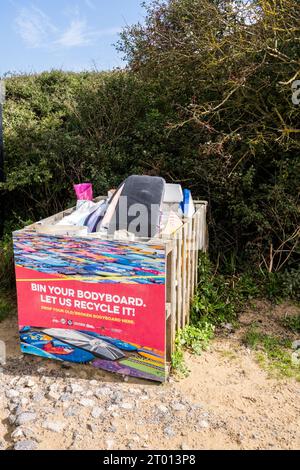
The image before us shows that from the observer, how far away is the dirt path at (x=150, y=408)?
236 centimetres

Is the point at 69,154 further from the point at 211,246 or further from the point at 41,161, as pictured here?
the point at 211,246

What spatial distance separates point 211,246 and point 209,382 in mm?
2158

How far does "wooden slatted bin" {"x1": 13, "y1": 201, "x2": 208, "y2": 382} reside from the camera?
9.18 ft

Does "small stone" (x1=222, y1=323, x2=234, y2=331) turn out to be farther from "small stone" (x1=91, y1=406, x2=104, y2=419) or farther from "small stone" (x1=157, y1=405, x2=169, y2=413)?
"small stone" (x1=91, y1=406, x2=104, y2=419)

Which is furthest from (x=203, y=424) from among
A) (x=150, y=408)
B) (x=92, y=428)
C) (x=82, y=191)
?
(x=82, y=191)

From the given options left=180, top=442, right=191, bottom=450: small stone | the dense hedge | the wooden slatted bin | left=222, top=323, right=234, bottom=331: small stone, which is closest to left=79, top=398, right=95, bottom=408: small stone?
the wooden slatted bin

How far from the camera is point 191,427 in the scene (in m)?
2.46

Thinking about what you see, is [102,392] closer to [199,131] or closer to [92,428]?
[92,428]

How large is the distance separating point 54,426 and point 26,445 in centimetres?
21

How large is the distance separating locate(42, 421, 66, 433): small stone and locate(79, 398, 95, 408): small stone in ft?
0.72

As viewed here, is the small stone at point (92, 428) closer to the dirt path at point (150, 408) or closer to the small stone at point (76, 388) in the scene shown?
the dirt path at point (150, 408)

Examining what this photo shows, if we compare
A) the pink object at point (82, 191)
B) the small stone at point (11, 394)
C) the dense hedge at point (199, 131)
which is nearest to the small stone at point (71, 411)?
the small stone at point (11, 394)
